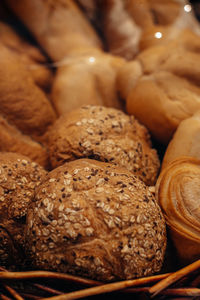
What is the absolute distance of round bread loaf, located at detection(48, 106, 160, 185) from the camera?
1.37 m

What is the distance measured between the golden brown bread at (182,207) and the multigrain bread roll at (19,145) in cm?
78

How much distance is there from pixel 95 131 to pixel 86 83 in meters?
0.65

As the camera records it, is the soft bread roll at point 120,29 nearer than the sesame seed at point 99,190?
No

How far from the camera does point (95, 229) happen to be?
101cm

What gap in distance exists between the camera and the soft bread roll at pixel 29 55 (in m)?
1.96

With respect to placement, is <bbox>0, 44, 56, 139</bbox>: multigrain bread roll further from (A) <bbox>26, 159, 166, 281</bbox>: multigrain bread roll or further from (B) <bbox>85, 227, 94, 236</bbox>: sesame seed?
(B) <bbox>85, 227, 94, 236</bbox>: sesame seed

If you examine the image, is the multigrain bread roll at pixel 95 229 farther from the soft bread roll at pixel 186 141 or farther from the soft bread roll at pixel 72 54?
the soft bread roll at pixel 72 54

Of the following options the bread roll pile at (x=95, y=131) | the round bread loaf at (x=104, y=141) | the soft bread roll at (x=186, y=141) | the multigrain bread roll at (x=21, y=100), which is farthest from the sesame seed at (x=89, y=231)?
the multigrain bread roll at (x=21, y=100)

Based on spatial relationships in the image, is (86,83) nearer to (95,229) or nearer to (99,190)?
(99,190)

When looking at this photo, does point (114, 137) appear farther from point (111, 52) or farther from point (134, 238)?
point (111, 52)

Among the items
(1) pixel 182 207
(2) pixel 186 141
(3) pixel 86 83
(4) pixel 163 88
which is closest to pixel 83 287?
(1) pixel 182 207

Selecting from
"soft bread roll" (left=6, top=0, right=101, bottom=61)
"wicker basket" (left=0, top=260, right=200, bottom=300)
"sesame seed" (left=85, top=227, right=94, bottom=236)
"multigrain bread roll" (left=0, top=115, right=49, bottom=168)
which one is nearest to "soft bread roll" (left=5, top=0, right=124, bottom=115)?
"soft bread roll" (left=6, top=0, right=101, bottom=61)

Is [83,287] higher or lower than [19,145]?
lower

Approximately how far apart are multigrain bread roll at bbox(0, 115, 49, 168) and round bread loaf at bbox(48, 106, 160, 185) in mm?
216
